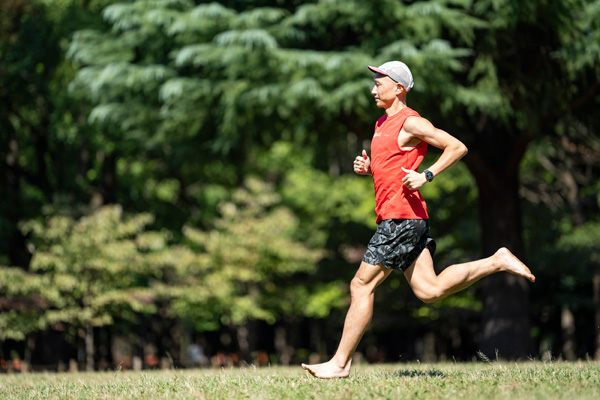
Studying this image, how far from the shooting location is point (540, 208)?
21.4 metres

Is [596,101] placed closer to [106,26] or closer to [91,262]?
[106,26]

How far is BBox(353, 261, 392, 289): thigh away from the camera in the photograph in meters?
5.84

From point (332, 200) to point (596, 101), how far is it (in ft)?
55.4

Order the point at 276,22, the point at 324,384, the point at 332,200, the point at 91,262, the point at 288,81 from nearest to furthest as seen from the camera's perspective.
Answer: the point at 324,384
the point at 288,81
the point at 276,22
the point at 91,262
the point at 332,200

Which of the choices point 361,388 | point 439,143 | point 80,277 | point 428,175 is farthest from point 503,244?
point 361,388

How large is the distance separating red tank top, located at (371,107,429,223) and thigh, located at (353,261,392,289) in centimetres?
36

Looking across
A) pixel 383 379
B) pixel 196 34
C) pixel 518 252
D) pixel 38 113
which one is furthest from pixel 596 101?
pixel 38 113

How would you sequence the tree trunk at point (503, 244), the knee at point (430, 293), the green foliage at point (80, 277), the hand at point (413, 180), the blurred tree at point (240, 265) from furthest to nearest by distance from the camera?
the blurred tree at point (240, 265)
the green foliage at point (80, 277)
the tree trunk at point (503, 244)
the knee at point (430, 293)
the hand at point (413, 180)

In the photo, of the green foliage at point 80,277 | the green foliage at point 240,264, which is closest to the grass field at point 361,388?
the green foliage at point 80,277

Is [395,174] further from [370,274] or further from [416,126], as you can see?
[370,274]

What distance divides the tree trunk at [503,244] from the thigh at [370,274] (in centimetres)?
928

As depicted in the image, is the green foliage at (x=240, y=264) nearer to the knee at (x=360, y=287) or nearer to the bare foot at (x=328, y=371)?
the bare foot at (x=328, y=371)

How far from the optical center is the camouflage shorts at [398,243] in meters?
5.73

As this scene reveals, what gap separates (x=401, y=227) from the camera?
5.73 metres
